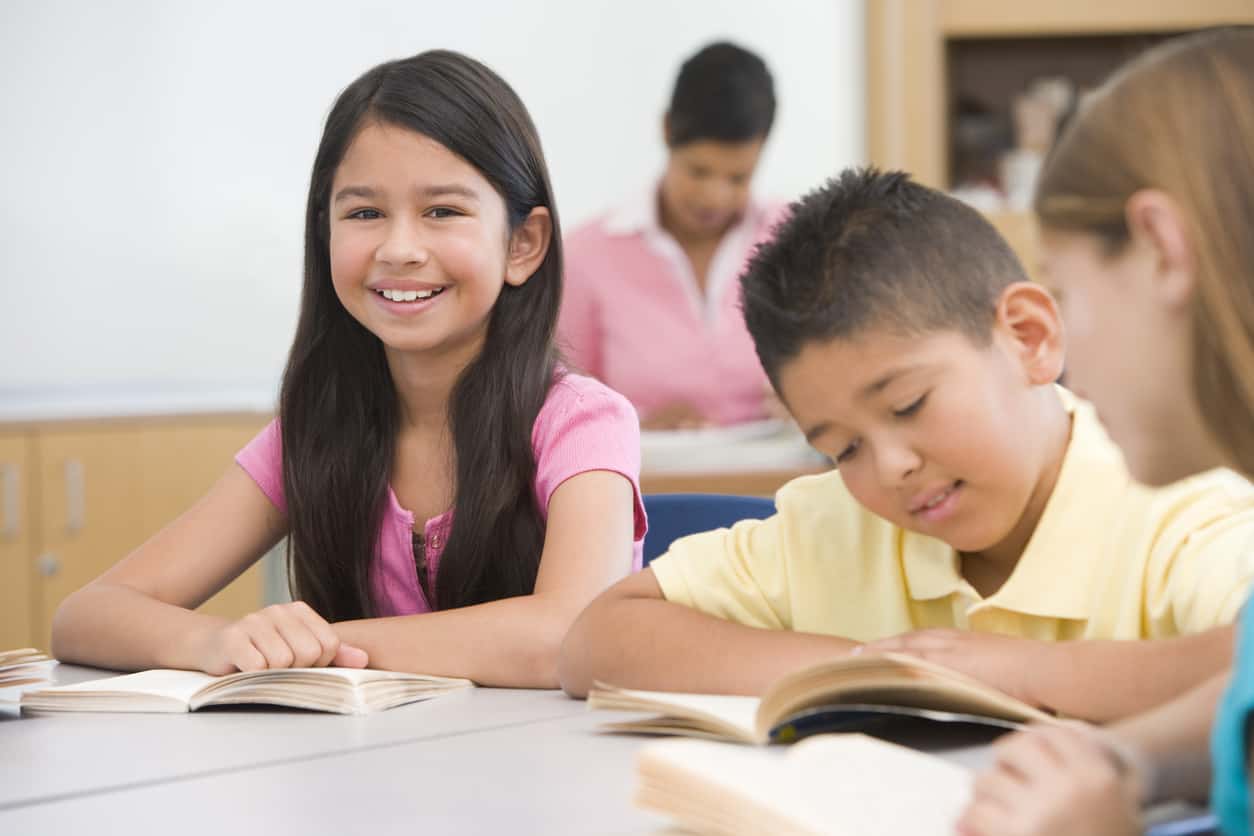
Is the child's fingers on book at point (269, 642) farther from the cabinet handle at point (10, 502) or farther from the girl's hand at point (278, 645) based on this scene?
the cabinet handle at point (10, 502)

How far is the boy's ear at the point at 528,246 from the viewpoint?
5.71ft

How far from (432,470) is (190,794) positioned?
769 millimetres

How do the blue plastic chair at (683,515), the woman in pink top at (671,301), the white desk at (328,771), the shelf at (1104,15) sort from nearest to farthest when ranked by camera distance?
the white desk at (328,771) → the blue plastic chair at (683,515) → the woman in pink top at (671,301) → the shelf at (1104,15)

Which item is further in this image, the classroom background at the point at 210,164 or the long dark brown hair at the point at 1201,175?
the classroom background at the point at 210,164

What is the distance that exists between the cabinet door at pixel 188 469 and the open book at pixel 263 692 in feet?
7.74

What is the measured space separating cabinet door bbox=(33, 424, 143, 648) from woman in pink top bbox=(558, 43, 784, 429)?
1.12 m

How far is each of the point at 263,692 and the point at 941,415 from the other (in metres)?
0.57

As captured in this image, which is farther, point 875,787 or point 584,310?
point 584,310

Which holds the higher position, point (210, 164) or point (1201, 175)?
point (210, 164)

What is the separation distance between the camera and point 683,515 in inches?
75.4

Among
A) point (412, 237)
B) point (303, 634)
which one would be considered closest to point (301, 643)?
point (303, 634)

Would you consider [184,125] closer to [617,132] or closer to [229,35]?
[229,35]

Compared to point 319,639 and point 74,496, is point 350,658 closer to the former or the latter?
point 319,639

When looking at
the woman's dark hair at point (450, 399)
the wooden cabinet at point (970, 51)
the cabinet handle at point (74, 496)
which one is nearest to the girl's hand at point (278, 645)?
the woman's dark hair at point (450, 399)
